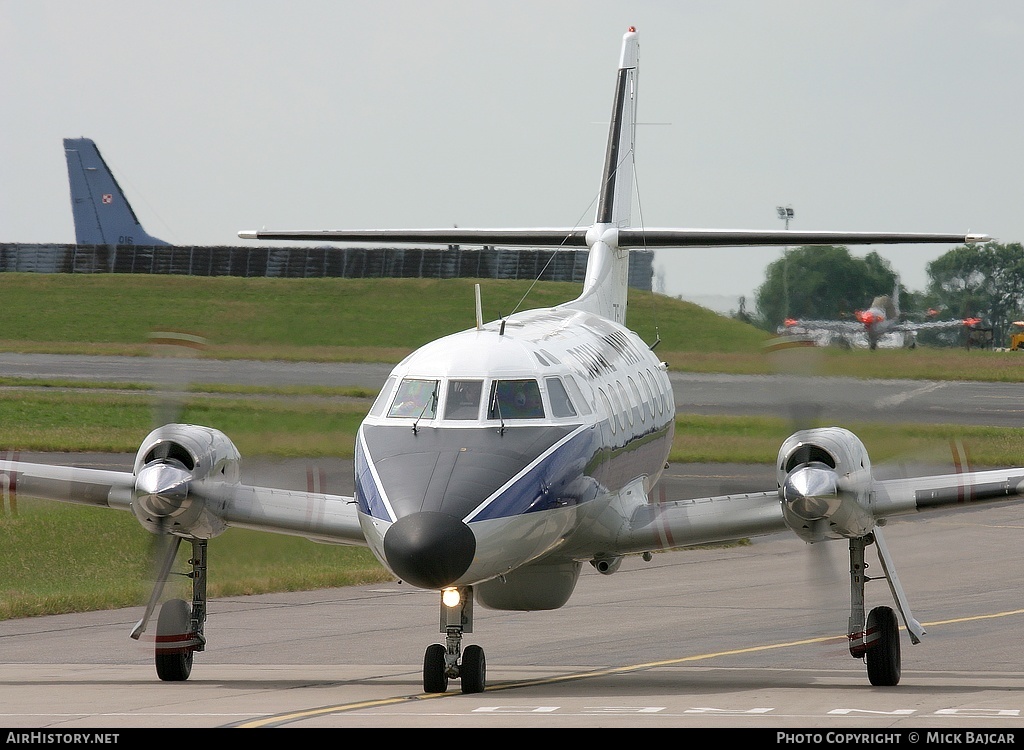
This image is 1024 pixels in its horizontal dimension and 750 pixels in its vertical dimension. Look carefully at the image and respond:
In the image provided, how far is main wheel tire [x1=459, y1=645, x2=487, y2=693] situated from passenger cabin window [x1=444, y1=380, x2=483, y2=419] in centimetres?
214

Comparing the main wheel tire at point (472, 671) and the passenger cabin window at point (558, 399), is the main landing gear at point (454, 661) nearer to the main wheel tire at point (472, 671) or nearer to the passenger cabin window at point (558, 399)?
the main wheel tire at point (472, 671)

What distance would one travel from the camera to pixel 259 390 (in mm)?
45062

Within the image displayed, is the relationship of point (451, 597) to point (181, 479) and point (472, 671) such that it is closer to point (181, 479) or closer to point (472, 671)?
point (472, 671)

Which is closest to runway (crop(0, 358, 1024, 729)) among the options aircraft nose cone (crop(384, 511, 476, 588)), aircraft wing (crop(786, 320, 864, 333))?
aircraft nose cone (crop(384, 511, 476, 588))

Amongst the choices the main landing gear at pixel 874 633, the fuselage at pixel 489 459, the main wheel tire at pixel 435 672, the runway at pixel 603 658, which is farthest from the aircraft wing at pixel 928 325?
the main wheel tire at pixel 435 672

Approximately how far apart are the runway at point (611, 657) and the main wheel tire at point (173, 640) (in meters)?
Result: 0.20

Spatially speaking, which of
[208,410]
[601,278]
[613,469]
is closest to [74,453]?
[208,410]

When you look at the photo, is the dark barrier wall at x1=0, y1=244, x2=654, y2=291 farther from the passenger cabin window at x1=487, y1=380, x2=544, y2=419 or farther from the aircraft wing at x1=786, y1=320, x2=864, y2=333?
the passenger cabin window at x1=487, y1=380, x2=544, y2=419

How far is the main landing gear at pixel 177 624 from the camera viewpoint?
15203 mm

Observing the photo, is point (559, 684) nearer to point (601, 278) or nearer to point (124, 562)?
point (601, 278)

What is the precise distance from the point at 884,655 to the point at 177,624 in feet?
24.5

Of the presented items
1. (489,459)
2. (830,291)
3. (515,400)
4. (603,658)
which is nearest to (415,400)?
(515,400)

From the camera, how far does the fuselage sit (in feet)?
38.7
